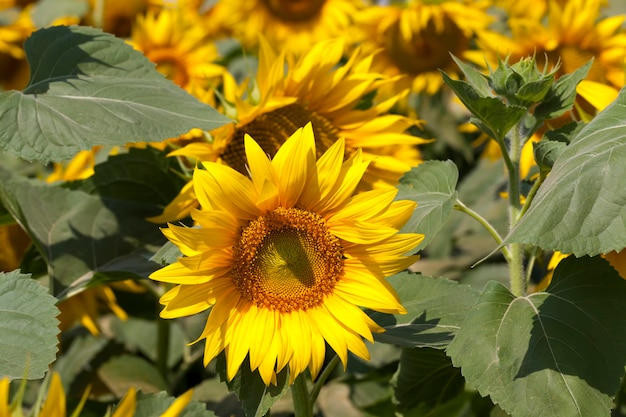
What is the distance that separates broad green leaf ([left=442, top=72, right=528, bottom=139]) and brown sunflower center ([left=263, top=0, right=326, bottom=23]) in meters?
1.63

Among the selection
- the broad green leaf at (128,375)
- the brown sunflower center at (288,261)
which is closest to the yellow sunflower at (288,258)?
the brown sunflower center at (288,261)

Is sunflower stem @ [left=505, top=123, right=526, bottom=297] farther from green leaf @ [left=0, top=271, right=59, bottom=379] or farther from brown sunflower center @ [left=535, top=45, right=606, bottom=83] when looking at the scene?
brown sunflower center @ [left=535, top=45, right=606, bottom=83]

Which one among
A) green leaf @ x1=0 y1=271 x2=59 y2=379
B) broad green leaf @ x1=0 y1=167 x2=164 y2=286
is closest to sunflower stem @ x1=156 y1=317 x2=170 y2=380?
broad green leaf @ x1=0 y1=167 x2=164 y2=286

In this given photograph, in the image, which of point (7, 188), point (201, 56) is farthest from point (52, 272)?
point (201, 56)

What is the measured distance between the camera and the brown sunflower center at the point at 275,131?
4.04 ft

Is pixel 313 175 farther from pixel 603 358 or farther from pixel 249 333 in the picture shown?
pixel 603 358

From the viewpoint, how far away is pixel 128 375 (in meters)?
1.53

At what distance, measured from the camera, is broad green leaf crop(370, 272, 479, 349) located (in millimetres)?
975

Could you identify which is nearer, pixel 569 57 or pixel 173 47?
pixel 569 57

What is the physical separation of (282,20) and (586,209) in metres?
1.95

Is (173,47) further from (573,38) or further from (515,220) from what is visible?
(515,220)

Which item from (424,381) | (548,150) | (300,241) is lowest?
(424,381)

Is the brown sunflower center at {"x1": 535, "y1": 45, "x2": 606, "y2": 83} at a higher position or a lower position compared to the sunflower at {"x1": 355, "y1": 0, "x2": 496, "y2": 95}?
higher

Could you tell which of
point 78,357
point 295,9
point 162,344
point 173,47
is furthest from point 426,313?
point 295,9
